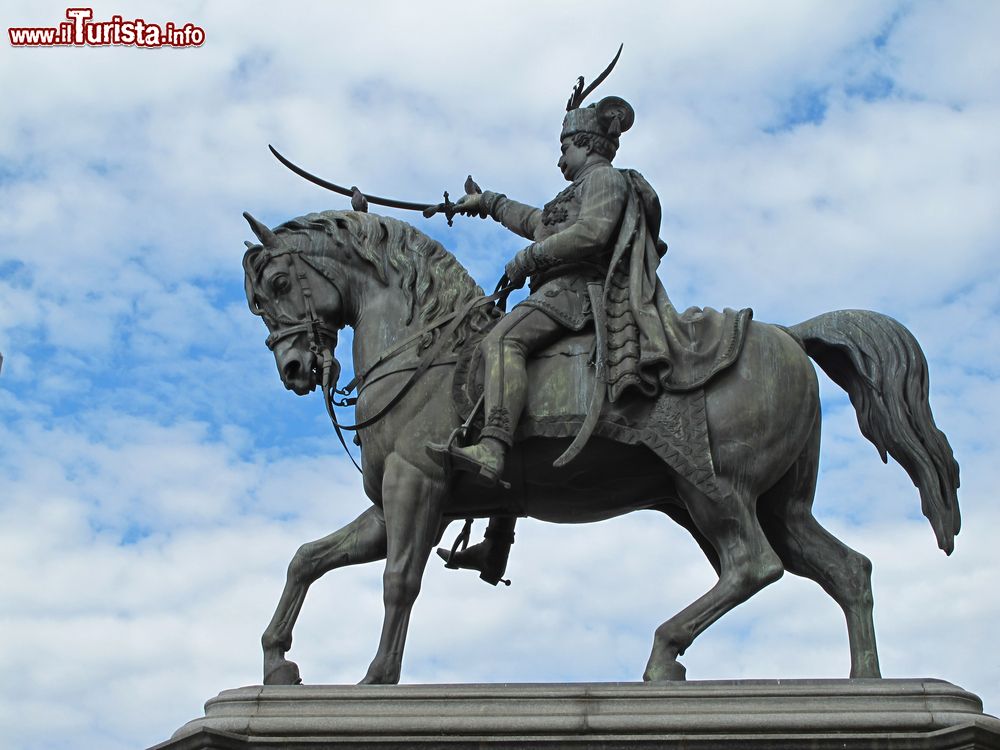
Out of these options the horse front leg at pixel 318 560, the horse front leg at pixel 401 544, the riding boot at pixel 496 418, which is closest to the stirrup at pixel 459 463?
the riding boot at pixel 496 418

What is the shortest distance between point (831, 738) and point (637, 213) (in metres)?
4.07

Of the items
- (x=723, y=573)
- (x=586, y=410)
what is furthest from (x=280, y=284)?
(x=723, y=573)

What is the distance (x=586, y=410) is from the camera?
38.0ft

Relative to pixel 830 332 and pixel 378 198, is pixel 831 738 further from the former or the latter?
pixel 378 198

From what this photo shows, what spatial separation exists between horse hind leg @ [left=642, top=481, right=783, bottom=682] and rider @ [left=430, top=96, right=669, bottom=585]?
0.97 meters

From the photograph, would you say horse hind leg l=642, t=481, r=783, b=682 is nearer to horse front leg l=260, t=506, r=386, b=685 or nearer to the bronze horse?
the bronze horse

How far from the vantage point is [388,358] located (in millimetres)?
12266

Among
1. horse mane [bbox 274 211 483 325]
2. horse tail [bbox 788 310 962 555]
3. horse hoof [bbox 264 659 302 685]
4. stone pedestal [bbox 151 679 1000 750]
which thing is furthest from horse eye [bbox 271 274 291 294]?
horse tail [bbox 788 310 962 555]

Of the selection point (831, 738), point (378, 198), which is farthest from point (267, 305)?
point (831, 738)

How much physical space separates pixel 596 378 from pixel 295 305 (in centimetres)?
251

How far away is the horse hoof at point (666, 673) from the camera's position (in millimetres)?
11070

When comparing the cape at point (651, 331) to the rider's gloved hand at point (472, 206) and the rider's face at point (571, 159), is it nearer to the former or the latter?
the rider's face at point (571, 159)

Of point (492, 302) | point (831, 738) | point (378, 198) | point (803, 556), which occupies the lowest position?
point (831, 738)

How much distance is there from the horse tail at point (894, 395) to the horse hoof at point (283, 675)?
13.8 ft
